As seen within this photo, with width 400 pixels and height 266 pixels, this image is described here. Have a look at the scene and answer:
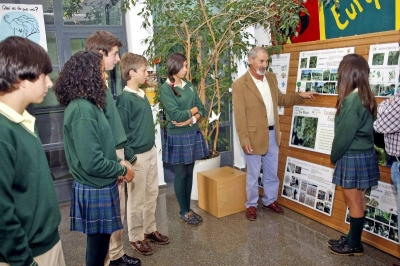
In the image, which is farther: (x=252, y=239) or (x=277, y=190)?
(x=277, y=190)

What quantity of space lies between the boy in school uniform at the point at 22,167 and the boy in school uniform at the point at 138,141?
104 centimetres

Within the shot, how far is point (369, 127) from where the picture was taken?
2.23 metres

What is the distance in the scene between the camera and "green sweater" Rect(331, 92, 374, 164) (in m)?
2.19

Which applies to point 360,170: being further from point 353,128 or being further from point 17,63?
point 17,63

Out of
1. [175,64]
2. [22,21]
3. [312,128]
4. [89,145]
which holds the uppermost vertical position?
[22,21]

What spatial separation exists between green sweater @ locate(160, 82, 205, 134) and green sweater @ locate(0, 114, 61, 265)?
5.29 ft

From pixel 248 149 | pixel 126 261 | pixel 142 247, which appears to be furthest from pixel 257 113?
pixel 126 261

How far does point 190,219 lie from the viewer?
3.13 m

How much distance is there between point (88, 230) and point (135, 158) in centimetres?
64

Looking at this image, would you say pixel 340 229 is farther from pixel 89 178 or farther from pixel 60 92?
pixel 60 92

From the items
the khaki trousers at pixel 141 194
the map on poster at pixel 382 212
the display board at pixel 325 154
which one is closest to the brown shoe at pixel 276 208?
the display board at pixel 325 154

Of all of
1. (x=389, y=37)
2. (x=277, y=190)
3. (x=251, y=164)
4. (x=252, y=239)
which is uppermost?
(x=389, y=37)

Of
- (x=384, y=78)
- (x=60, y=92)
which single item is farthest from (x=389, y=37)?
(x=60, y=92)

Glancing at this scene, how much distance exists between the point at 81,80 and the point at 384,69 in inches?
83.9
